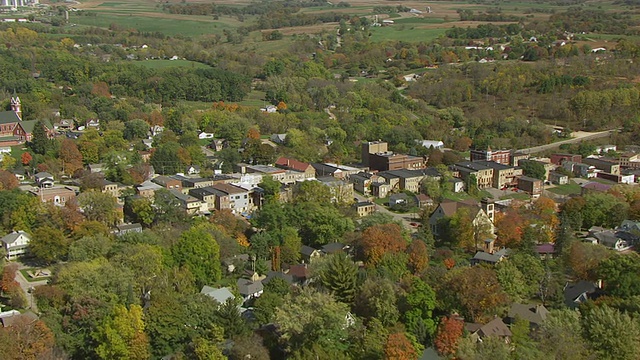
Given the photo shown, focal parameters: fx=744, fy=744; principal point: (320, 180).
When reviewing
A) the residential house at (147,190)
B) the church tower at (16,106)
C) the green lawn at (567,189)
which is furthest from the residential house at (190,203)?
the church tower at (16,106)

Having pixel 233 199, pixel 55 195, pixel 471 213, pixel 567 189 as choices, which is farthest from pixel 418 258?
pixel 55 195

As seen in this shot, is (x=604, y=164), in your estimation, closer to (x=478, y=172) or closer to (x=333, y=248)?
(x=478, y=172)

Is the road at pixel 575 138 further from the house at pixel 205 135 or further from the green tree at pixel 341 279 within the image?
the green tree at pixel 341 279

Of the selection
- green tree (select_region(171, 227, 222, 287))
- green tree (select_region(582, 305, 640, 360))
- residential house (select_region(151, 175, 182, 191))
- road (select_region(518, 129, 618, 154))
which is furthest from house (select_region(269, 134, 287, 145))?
green tree (select_region(582, 305, 640, 360))

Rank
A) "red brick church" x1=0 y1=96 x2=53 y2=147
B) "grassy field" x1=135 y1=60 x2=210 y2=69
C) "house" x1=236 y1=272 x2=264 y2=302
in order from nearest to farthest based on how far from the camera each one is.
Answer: "house" x1=236 y1=272 x2=264 y2=302 < "red brick church" x1=0 y1=96 x2=53 y2=147 < "grassy field" x1=135 y1=60 x2=210 y2=69

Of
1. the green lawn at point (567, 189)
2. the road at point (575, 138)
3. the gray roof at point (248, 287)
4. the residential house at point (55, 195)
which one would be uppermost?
the residential house at point (55, 195)

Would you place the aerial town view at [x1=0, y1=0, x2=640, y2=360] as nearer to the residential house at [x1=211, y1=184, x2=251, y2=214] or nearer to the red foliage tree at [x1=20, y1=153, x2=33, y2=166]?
the residential house at [x1=211, y1=184, x2=251, y2=214]
